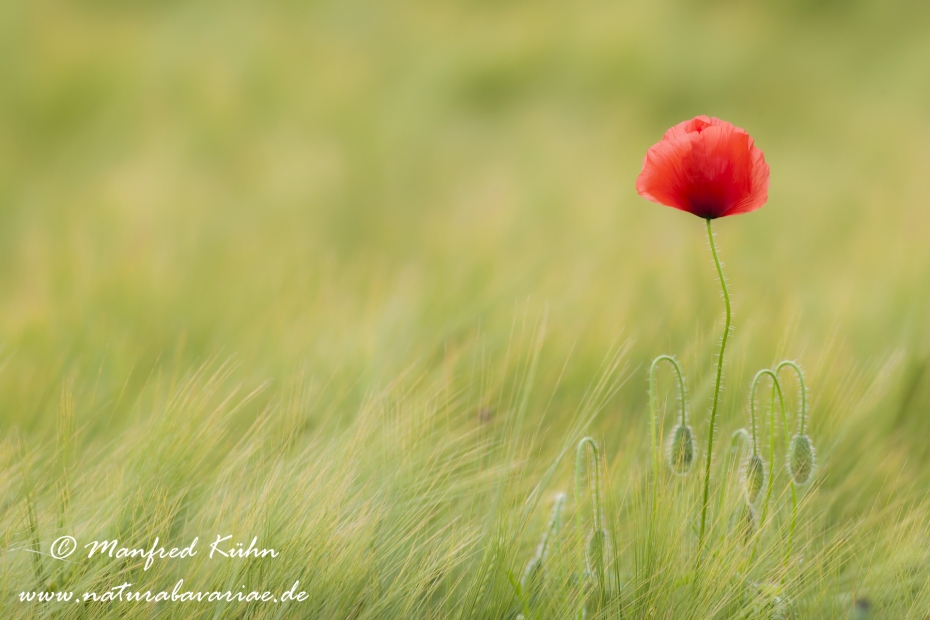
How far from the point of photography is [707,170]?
0.59m

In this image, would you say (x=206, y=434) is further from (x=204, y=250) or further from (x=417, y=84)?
(x=417, y=84)

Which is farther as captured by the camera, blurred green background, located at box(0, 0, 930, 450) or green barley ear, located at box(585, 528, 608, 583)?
blurred green background, located at box(0, 0, 930, 450)

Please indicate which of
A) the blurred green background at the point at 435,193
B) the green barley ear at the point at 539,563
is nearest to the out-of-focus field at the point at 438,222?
the blurred green background at the point at 435,193

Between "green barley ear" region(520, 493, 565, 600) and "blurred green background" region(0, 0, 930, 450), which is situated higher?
"blurred green background" region(0, 0, 930, 450)

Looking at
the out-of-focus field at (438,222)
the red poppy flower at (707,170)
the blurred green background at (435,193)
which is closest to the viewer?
the red poppy flower at (707,170)

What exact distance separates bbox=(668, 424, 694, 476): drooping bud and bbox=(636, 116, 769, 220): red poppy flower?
168mm

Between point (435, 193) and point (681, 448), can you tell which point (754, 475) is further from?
point (435, 193)

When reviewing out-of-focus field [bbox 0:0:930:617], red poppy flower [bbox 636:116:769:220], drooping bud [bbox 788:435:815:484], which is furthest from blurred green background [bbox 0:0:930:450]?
red poppy flower [bbox 636:116:769:220]

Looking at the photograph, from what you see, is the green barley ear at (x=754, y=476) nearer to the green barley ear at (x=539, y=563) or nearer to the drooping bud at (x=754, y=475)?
the drooping bud at (x=754, y=475)

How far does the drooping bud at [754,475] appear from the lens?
64 cm

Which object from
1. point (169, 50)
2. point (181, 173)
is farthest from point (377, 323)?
point (169, 50)

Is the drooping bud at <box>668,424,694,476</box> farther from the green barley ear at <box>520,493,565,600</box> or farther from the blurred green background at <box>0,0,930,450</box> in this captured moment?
the blurred green background at <box>0,0,930,450</box>

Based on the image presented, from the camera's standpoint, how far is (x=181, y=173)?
1943 mm

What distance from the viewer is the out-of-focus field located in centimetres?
101
